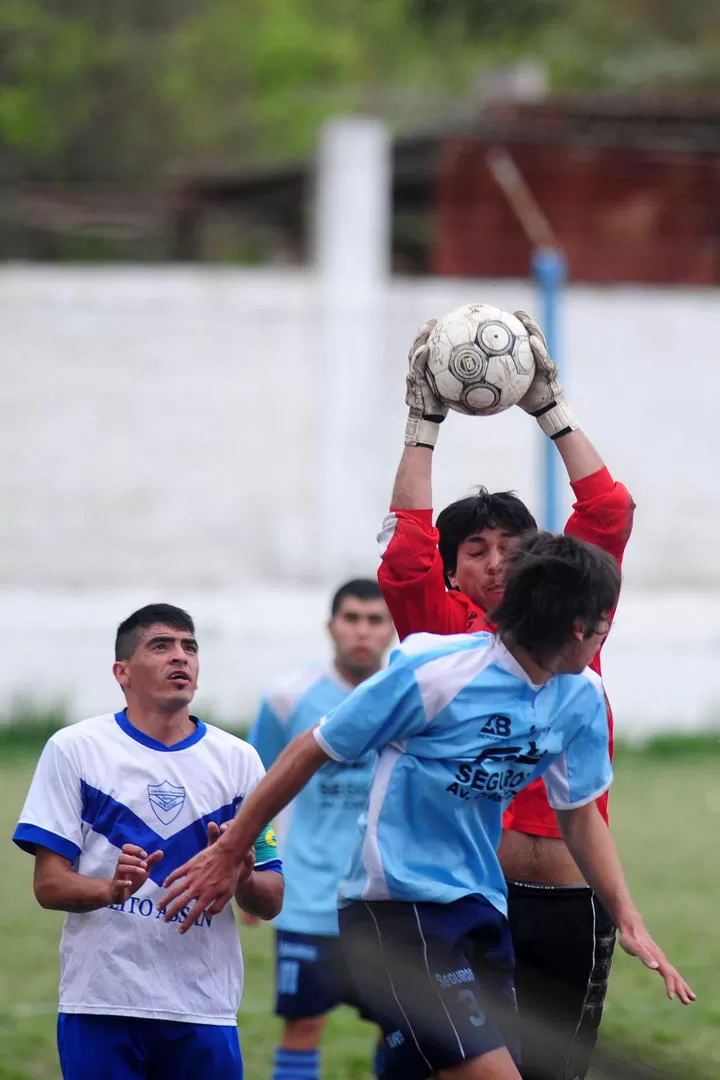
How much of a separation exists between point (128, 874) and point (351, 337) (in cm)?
1349

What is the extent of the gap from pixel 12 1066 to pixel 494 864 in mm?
2805

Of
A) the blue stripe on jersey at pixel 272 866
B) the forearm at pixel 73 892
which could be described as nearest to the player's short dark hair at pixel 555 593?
the blue stripe on jersey at pixel 272 866

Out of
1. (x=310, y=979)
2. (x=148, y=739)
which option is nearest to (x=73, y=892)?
(x=148, y=739)

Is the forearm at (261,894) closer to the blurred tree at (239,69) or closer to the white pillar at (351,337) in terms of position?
the white pillar at (351,337)

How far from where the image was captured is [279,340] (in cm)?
1702

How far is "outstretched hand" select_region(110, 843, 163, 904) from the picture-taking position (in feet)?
12.3

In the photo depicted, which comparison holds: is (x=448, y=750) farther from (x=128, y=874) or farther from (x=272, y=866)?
(x=128, y=874)

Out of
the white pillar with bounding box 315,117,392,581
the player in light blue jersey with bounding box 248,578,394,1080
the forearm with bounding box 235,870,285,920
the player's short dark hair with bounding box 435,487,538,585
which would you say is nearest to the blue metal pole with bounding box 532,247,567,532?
the white pillar with bounding box 315,117,392,581

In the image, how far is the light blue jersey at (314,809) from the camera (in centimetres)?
588

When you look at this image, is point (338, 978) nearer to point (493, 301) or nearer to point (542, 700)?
point (542, 700)

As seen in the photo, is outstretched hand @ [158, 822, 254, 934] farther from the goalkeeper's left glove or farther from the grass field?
the goalkeeper's left glove

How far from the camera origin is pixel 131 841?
13.1ft

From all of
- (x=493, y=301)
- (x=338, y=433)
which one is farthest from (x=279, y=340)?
(x=493, y=301)

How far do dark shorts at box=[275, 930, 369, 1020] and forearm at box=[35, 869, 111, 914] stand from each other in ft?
6.77
